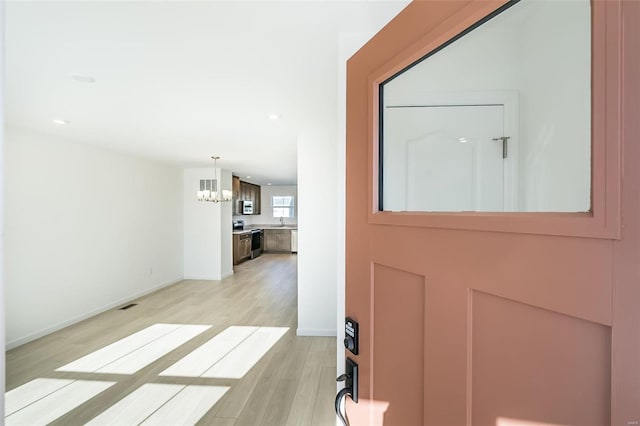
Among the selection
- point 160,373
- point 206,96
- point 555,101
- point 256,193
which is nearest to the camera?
point 555,101

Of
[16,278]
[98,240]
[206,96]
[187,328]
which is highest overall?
[206,96]

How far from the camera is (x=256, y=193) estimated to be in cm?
975

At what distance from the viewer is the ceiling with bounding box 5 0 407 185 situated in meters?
1.32

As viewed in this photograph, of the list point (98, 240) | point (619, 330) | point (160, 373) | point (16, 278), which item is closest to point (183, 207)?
point (98, 240)

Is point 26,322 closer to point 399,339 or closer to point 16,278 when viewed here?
point 16,278

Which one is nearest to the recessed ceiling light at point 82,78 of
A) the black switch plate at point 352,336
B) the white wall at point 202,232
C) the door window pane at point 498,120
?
the door window pane at point 498,120

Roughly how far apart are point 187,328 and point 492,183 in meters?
3.99

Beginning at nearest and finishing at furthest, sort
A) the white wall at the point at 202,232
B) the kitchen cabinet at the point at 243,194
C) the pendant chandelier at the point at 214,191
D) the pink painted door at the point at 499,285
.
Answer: the pink painted door at the point at 499,285, the pendant chandelier at the point at 214,191, the white wall at the point at 202,232, the kitchen cabinet at the point at 243,194

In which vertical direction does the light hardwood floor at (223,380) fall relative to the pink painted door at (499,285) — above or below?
below

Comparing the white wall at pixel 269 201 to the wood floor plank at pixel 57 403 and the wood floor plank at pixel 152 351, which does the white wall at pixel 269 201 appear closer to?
the wood floor plank at pixel 152 351

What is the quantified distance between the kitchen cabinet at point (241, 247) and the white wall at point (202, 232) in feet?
3.89

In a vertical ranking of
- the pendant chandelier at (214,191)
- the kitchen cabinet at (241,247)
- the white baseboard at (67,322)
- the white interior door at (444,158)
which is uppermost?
the pendant chandelier at (214,191)

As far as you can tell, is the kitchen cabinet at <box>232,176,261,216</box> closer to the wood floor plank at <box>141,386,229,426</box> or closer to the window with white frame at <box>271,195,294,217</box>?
the window with white frame at <box>271,195,294,217</box>

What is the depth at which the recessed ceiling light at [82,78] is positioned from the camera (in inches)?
76.1
